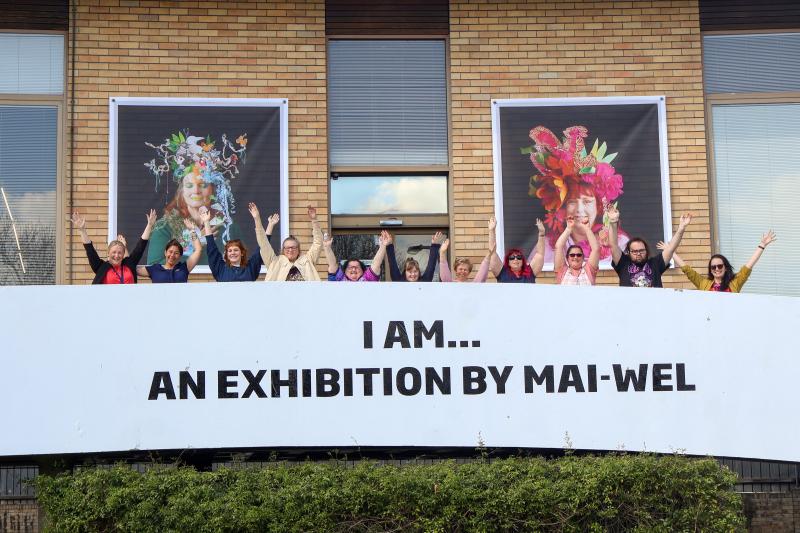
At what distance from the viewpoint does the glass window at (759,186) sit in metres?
12.4

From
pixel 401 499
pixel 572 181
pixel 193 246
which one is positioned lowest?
pixel 401 499

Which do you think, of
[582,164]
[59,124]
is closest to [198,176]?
[59,124]

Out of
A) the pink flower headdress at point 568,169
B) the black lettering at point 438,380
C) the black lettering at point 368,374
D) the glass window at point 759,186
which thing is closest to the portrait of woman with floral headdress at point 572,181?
the pink flower headdress at point 568,169

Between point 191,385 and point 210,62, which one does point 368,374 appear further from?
point 210,62

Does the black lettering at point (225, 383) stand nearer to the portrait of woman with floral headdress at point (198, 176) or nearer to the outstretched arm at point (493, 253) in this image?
the outstretched arm at point (493, 253)

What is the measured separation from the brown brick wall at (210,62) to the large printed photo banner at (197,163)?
124 millimetres

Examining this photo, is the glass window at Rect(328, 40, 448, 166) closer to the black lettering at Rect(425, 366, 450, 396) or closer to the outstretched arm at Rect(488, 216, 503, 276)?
the outstretched arm at Rect(488, 216, 503, 276)

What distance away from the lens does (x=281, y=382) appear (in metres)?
8.39

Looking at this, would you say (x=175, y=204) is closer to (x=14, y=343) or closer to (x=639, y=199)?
(x=14, y=343)

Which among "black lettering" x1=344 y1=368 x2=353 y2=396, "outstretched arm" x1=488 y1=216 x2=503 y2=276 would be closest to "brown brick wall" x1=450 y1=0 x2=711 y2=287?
"outstretched arm" x1=488 y1=216 x2=503 y2=276

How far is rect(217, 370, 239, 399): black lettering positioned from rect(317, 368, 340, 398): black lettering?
24.4 inches

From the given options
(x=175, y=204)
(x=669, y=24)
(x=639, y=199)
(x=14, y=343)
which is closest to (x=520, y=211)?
(x=639, y=199)

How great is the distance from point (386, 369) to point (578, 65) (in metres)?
5.46

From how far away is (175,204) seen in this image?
12.1 metres
